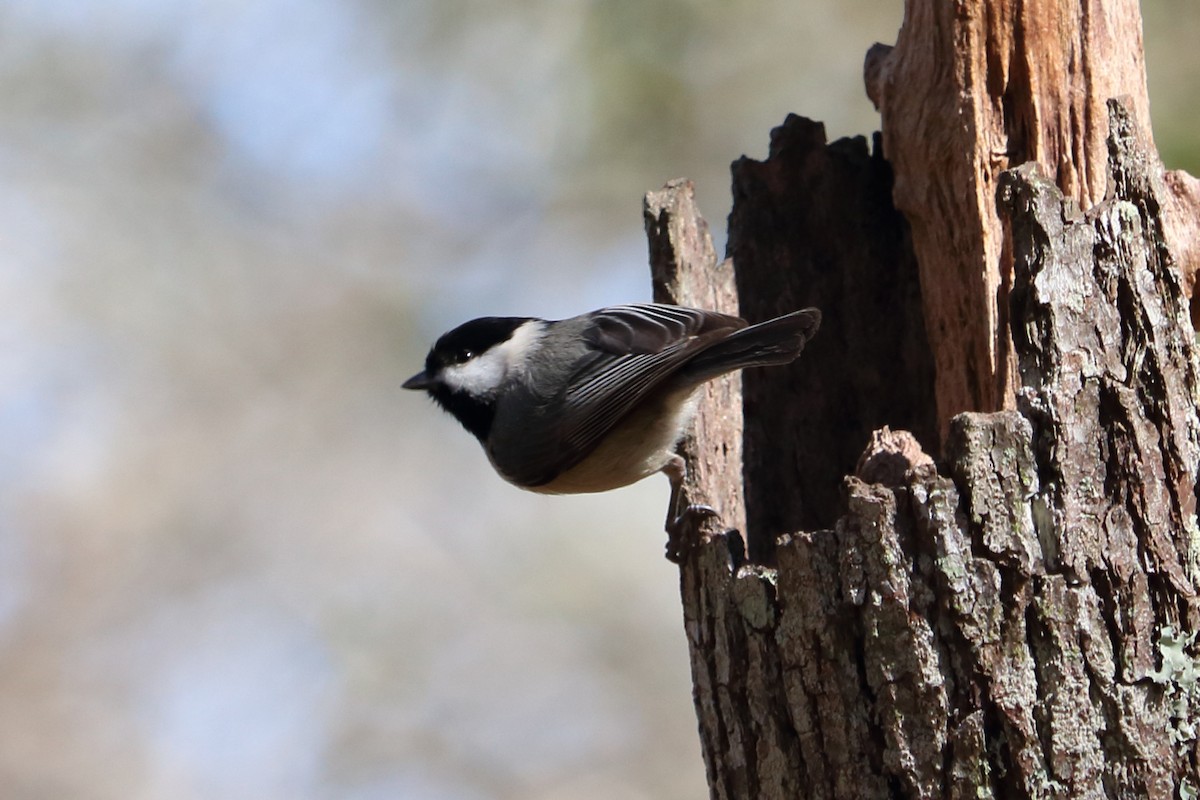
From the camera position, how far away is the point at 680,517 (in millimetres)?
3223

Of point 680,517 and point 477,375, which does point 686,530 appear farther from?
point 477,375

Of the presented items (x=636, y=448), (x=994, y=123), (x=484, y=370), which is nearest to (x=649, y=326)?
(x=636, y=448)

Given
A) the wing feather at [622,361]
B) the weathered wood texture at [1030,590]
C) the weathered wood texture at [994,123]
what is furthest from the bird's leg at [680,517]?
the weathered wood texture at [994,123]

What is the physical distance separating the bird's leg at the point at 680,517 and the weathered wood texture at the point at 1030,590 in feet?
1.14

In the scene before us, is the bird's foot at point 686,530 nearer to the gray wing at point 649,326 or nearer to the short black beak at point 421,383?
the gray wing at point 649,326

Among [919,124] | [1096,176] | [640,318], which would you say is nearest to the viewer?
[1096,176]

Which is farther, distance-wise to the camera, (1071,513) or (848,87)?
(848,87)

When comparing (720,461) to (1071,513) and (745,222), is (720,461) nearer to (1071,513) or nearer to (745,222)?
(745,222)

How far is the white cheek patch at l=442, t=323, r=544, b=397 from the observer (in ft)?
12.3

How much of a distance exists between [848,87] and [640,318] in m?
2.09

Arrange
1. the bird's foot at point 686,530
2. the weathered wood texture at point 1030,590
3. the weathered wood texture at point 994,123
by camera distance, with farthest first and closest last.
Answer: the weathered wood texture at point 994,123, the bird's foot at point 686,530, the weathered wood texture at point 1030,590

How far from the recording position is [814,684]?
2178 millimetres

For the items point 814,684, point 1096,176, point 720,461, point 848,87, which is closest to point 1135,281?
point 1096,176

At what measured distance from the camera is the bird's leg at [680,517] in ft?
8.70
